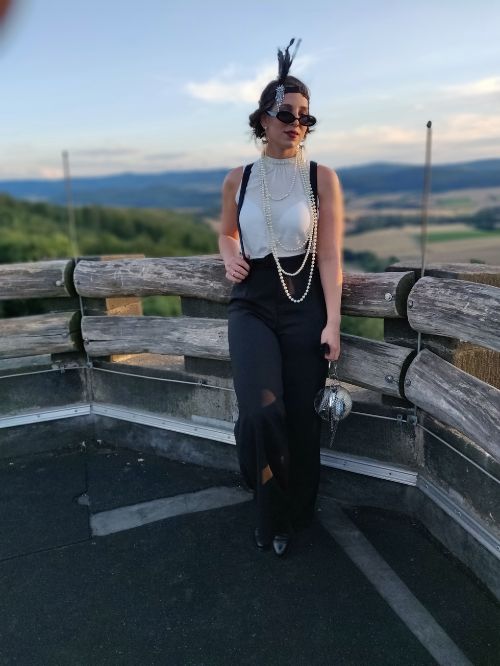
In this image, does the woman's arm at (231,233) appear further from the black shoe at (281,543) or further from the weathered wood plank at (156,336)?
the black shoe at (281,543)

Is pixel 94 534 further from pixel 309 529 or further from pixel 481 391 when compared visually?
pixel 481 391

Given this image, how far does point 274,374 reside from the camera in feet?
8.97

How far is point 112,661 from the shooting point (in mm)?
2225

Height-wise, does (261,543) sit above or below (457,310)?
below

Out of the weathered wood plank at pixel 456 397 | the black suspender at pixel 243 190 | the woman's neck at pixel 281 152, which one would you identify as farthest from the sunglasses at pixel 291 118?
the weathered wood plank at pixel 456 397

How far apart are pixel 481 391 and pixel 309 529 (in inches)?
47.3

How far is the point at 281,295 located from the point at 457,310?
795 mm

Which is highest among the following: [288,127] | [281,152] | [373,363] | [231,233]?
[288,127]

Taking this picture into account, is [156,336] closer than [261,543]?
No

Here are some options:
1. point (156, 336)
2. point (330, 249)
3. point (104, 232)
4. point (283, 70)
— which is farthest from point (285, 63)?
point (104, 232)

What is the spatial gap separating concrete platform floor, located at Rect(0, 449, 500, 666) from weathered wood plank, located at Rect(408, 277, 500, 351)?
109 cm

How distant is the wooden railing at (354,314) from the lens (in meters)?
2.46

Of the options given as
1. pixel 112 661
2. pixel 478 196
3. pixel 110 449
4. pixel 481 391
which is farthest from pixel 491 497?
pixel 478 196

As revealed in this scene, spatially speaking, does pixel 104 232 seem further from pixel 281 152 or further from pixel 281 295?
pixel 281 295
